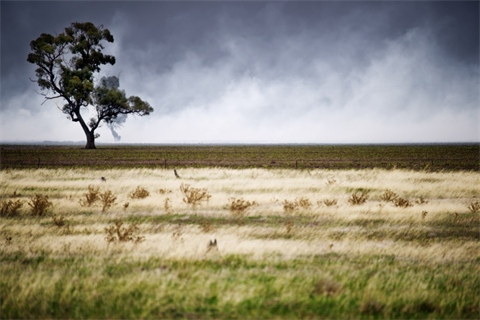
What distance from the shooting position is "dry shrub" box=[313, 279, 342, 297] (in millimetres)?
4476

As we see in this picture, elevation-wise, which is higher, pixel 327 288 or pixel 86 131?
pixel 86 131

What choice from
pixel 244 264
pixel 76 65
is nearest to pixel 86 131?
pixel 76 65

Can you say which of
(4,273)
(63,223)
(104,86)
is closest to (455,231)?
(4,273)

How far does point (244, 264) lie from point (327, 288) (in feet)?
5.57

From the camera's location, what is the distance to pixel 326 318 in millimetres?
3826

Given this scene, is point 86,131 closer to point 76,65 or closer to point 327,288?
point 76,65

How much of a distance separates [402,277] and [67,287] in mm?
5608

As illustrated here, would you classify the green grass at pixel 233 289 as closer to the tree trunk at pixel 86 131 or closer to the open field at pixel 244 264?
the open field at pixel 244 264

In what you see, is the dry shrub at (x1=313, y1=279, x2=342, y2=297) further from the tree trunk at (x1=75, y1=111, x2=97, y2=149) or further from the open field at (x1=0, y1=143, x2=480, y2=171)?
the tree trunk at (x1=75, y1=111, x2=97, y2=149)

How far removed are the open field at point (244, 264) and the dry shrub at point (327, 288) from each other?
2cm

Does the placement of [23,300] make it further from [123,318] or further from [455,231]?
[455,231]

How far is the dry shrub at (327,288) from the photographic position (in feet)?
14.7

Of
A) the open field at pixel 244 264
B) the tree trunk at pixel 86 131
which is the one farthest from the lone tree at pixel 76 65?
the open field at pixel 244 264

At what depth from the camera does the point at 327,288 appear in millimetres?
4574
